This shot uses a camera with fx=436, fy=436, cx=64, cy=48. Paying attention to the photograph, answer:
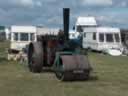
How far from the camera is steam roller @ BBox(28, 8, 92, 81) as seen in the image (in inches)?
557

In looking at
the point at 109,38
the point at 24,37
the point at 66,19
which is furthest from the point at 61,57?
the point at 109,38

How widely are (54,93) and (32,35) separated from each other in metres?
22.4

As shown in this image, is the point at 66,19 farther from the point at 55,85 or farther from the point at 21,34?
the point at 21,34

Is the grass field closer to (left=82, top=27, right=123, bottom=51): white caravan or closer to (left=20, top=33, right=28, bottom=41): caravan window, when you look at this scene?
(left=20, top=33, right=28, bottom=41): caravan window

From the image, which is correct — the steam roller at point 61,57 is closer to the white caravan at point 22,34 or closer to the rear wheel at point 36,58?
the rear wheel at point 36,58

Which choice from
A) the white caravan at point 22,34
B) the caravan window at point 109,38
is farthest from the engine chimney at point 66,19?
the caravan window at point 109,38

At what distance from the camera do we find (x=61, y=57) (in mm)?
14492

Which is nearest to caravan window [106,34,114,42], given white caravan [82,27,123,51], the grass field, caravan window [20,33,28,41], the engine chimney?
white caravan [82,27,123,51]

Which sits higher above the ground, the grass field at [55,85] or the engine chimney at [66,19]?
the engine chimney at [66,19]

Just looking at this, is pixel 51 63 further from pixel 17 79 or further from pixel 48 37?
pixel 17 79

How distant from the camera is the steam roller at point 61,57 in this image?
14.1 meters

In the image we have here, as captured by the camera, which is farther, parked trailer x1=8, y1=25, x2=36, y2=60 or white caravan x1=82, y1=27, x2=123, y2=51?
white caravan x1=82, y1=27, x2=123, y2=51

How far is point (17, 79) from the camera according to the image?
48.9ft

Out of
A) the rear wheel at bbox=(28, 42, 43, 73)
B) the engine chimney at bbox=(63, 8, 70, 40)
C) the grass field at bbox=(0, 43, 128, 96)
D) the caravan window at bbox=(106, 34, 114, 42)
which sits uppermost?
the engine chimney at bbox=(63, 8, 70, 40)
